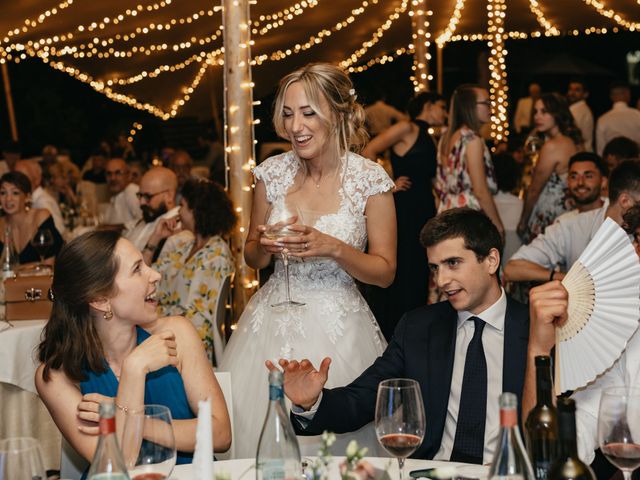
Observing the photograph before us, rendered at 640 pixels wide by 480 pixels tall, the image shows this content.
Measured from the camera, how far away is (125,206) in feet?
24.6

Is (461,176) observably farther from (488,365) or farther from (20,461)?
(20,461)

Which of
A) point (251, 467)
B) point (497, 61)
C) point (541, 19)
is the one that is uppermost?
point (541, 19)

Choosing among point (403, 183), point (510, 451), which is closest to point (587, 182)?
point (403, 183)

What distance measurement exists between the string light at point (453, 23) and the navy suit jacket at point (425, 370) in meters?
6.60

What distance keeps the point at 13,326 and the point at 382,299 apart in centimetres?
273

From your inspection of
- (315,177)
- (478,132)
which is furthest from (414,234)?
(315,177)

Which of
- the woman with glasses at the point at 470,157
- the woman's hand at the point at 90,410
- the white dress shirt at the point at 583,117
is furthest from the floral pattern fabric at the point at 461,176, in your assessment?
the white dress shirt at the point at 583,117

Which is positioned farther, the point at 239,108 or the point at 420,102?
the point at 420,102

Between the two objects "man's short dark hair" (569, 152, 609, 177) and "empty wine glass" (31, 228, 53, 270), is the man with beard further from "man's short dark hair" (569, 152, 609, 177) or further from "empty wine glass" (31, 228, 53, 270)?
"empty wine glass" (31, 228, 53, 270)

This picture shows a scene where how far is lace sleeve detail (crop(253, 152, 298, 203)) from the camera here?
3395 millimetres

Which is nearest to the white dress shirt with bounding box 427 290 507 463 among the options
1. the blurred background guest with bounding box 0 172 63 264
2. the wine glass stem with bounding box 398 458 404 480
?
the wine glass stem with bounding box 398 458 404 480

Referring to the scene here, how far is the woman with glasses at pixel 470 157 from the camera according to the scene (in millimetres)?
5207

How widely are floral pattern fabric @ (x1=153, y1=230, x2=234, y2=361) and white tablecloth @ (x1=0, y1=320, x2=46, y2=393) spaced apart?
2.50 feet

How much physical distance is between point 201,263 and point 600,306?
2575 mm
